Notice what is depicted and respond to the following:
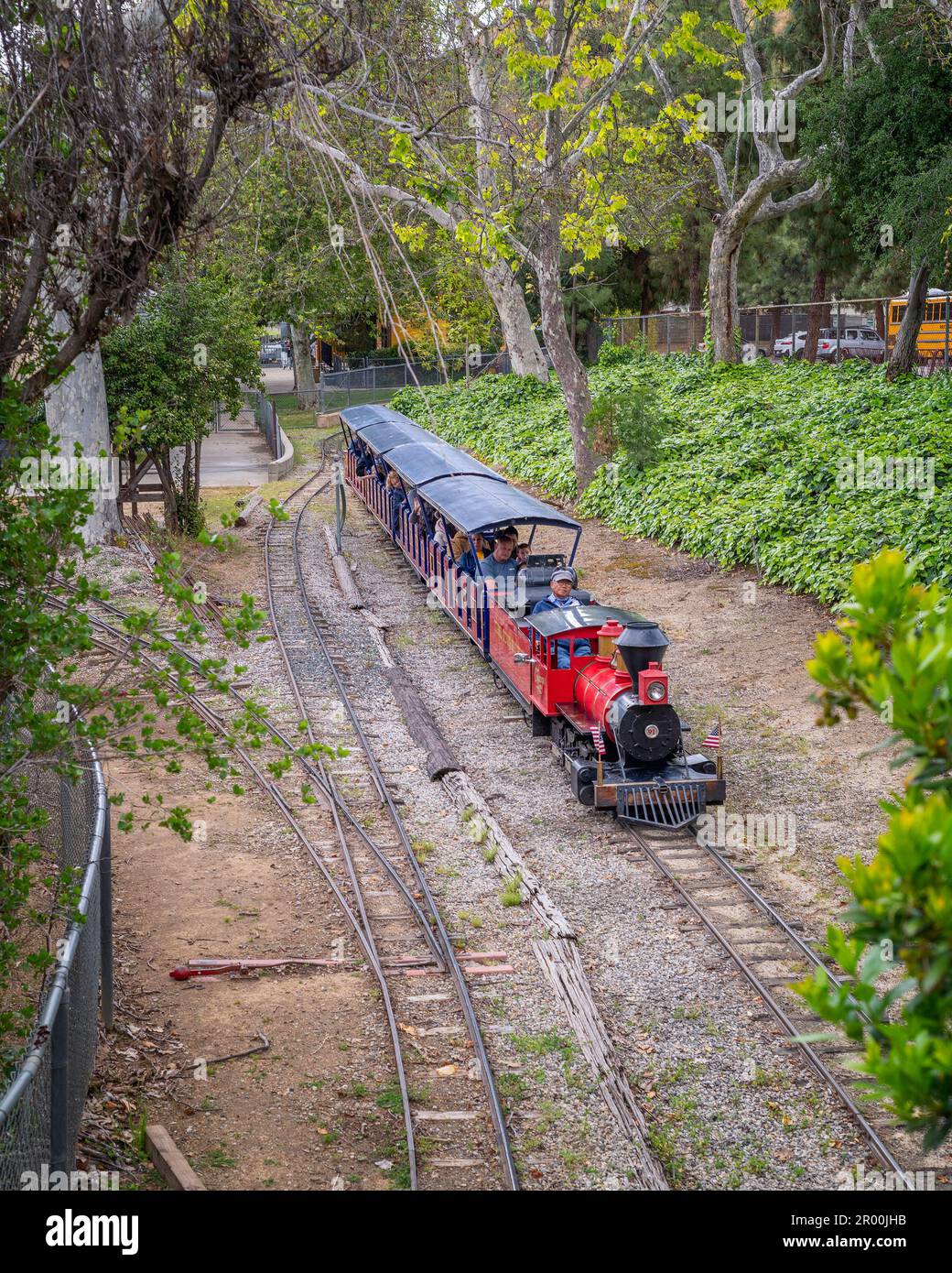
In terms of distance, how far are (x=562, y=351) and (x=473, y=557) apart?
11165 millimetres

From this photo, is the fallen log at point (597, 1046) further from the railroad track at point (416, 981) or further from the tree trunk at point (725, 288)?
the tree trunk at point (725, 288)

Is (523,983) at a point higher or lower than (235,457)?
lower

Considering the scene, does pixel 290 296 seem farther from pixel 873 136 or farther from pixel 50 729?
pixel 50 729

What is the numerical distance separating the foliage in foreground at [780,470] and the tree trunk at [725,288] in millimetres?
789

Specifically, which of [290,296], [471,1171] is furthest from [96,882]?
[290,296]

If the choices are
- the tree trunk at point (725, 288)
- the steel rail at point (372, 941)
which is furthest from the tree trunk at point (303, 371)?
the steel rail at point (372, 941)

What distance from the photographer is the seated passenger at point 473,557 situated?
17969mm

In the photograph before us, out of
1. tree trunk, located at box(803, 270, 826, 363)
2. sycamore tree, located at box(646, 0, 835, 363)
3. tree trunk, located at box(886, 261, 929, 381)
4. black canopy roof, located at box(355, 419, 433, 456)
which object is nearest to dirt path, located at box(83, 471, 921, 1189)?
black canopy roof, located at box(355, 419, 433, 456)

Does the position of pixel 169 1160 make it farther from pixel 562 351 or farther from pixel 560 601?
pixel 562 351

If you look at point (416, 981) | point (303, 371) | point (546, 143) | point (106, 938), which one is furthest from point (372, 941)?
point (303, 371)

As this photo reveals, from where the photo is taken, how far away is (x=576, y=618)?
567 inches

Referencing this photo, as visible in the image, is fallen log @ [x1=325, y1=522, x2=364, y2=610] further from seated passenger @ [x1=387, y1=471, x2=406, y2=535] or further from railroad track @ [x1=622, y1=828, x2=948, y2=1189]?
A: railroad track @ [x1=622, y1=828, x2=948, y2=1189]

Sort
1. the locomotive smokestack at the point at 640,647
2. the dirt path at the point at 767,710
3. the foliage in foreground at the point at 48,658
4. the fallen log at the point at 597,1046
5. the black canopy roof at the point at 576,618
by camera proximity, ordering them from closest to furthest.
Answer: the foliage in foreground at the point at 48,658
the fallen log at the point at 597,1046
the dirt path at the point at 767,710
the locomotive smokestack at the point at 640,647
the black canopy roof at the point at 576,618

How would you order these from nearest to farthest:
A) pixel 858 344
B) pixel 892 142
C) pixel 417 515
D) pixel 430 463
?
pixel 892 142, pixel 417 515, pixel 430 463, pixel 858 344
